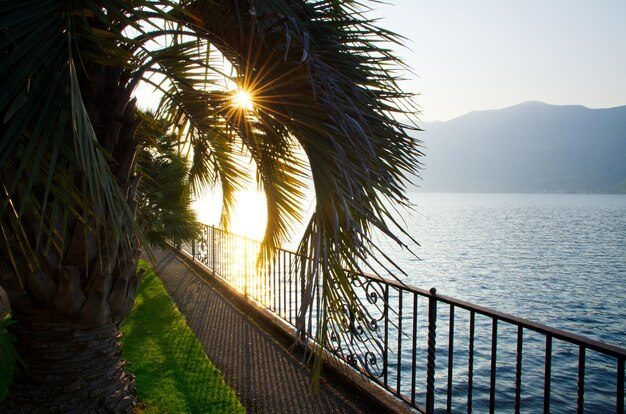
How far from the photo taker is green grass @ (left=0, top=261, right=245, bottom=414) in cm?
347

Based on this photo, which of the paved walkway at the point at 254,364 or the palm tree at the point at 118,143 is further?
the paved walkway at the point at 254,364

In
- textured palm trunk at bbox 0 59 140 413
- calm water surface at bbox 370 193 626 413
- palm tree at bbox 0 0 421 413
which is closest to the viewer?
palm tree at bbox 0 0 421 413

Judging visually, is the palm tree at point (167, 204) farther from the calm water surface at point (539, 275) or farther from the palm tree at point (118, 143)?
the calm water surface at point (539, 275)

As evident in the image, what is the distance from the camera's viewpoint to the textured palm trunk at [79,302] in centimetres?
237

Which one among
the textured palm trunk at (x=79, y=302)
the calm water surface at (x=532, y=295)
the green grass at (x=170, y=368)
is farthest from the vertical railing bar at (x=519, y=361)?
the textured palm trunk at (x=79, y=302)

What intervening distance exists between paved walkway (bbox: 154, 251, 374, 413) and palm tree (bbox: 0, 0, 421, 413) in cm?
65

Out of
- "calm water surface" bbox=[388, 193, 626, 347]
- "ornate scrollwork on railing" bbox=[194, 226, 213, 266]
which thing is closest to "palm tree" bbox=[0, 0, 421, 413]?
"calm water surface" bbox=[388, 193, 626, 347]

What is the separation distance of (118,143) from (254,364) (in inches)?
106

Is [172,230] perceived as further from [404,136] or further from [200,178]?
[404,136]

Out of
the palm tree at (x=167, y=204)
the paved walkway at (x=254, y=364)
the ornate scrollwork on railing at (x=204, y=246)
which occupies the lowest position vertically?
the paved walkway at (x=254, y=364)

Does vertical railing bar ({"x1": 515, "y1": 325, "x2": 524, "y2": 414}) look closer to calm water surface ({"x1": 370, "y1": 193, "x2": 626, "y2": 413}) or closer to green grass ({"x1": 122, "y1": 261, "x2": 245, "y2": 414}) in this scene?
calm water surface ({"x1": 370, "y1": 193, "x2": 626, "y2": 413})

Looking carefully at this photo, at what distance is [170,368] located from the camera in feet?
13.8

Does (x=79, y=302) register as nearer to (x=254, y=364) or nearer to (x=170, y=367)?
(x=170, y=367)

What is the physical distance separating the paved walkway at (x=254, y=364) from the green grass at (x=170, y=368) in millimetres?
144
